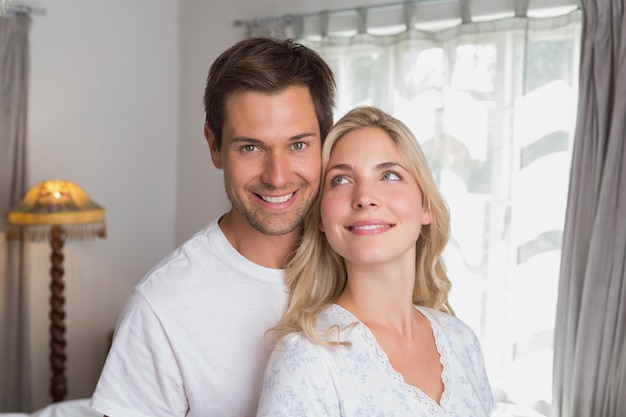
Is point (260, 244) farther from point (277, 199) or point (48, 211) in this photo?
point (48, 211)

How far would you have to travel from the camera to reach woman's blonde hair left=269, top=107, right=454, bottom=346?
1604 mm

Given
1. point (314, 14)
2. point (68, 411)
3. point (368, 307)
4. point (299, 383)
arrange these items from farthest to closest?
point (314, 14) → point (68, 411) → point (368, 307) → point (299, 383)

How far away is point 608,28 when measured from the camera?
3385mm

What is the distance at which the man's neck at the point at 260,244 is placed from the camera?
5.61 ft

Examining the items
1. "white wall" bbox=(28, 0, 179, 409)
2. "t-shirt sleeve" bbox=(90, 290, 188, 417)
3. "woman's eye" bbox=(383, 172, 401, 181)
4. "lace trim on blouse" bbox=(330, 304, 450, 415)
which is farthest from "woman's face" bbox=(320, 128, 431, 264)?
"white wall" bbox=(28, 0, 179, 409)

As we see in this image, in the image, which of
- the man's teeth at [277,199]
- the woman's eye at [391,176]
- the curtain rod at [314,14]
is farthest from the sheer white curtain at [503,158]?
the man's teeth at [277,199]

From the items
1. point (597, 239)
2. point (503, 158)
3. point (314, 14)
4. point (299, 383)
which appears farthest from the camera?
point (314, 14)

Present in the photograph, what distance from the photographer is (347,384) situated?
1.46 metres

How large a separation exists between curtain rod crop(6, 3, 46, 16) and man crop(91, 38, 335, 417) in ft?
9.61

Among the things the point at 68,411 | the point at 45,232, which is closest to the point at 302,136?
the point at 68,411

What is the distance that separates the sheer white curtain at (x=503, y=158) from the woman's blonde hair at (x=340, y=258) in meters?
2.00

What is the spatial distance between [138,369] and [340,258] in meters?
0.53

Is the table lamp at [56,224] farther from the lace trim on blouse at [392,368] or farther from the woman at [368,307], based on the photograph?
the lace trim on blouse at [392,368]

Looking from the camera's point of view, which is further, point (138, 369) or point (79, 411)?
point (79, 411)
